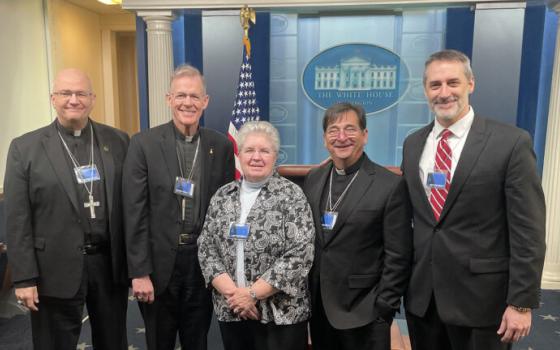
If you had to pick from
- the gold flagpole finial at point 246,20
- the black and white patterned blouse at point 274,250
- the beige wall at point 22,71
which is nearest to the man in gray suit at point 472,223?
the black and white patterned blouse at point 274,250

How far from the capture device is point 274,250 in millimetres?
1820

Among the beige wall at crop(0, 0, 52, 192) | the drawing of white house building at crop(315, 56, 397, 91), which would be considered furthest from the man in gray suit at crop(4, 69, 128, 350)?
the beige wall at crop(0, 0, 52, 192)

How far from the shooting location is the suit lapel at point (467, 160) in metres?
1.65

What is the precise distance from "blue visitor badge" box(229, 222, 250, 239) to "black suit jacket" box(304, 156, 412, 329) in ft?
1.01

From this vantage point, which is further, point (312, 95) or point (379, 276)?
point (312, 95)

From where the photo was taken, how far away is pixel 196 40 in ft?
15.0

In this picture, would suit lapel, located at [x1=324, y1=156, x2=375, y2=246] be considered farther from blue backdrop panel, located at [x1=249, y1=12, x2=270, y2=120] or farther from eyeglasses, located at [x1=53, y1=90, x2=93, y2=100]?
blue backdrop panel, located at [x1=249, y1=12, x2=270, y2=120]

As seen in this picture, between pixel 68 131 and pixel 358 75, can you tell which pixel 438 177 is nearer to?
pixel 68 131

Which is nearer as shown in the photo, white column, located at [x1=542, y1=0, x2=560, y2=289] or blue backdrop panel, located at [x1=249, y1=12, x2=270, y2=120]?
white column, located at [x1=542, y1=0, x2=560, y2=289]

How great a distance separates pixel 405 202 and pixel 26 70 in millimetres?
5085

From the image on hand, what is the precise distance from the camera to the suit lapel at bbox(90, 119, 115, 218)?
213 centimetres

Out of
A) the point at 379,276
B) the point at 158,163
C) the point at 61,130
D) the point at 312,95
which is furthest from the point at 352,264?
the point at 312,95

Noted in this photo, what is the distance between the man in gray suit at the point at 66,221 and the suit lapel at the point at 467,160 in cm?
152

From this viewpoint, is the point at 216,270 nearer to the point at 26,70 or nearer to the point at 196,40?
the point at 196,40
